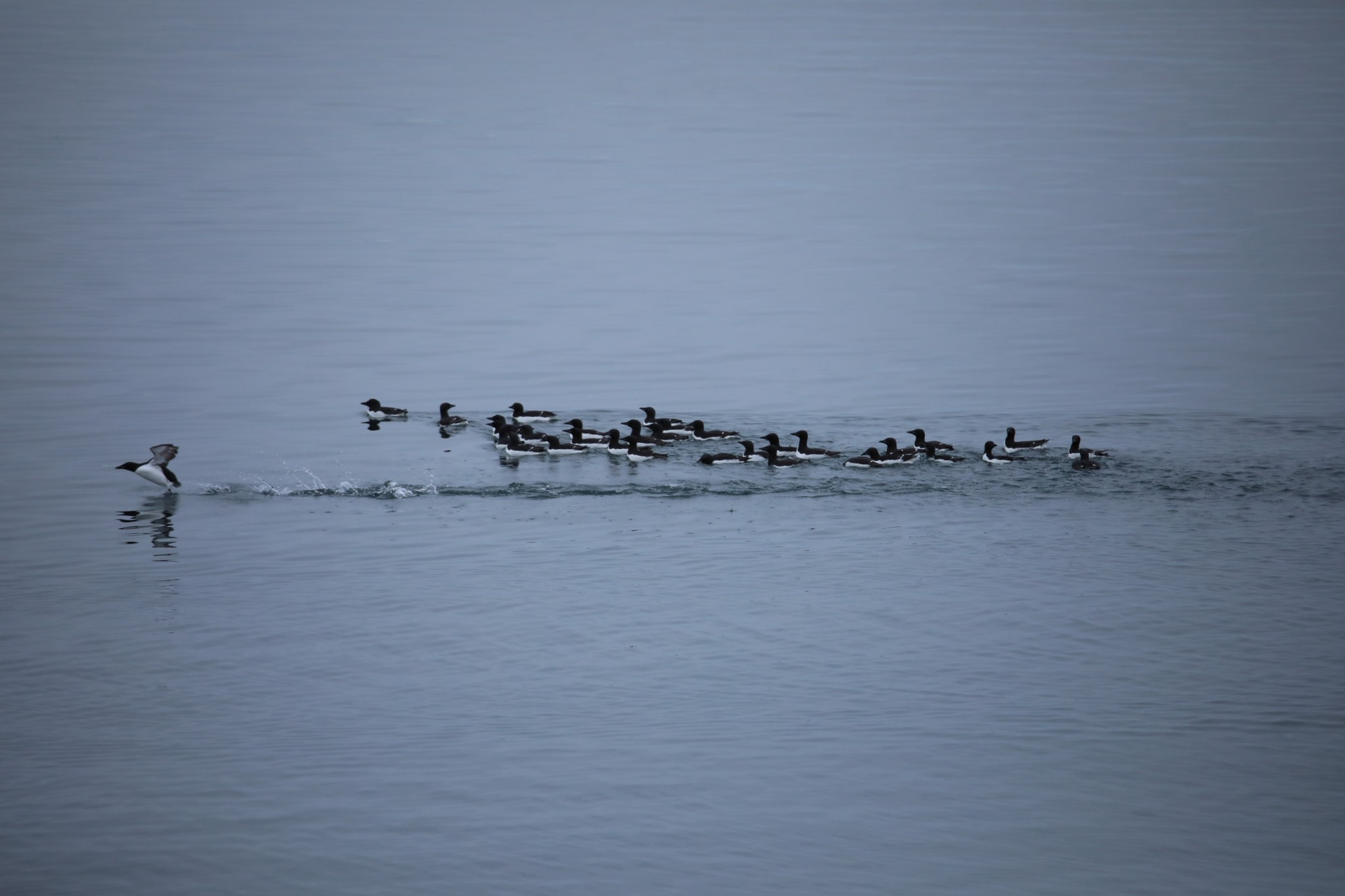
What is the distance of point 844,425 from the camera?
37625 mm

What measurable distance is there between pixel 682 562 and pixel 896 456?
750 centimetres

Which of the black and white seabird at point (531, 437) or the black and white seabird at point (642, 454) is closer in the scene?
the black and white seabird at point (642, 454)

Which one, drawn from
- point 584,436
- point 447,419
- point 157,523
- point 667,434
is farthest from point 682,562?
point 447,419

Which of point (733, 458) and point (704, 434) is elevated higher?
point (704, 434)

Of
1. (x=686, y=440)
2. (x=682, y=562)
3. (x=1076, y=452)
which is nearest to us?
(x=682, y=562)

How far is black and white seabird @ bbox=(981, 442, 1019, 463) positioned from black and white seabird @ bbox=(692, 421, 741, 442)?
5.41m

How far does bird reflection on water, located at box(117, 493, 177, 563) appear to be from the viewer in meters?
27.0

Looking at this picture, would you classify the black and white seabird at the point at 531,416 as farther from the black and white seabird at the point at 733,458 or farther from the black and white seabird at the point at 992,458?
the black and white seabird at the point at 992,458

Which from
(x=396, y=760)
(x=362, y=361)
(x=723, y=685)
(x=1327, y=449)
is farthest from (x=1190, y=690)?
(x=362, y=361)

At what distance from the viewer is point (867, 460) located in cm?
3231

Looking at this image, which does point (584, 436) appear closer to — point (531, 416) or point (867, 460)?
point (531, 416)

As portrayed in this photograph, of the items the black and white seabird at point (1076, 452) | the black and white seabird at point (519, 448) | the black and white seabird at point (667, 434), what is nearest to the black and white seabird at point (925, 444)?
the black and white seabird at point (1076, 452)

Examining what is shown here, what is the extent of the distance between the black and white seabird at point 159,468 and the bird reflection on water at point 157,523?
1.36 ft

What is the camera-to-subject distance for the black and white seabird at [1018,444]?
32594mm
